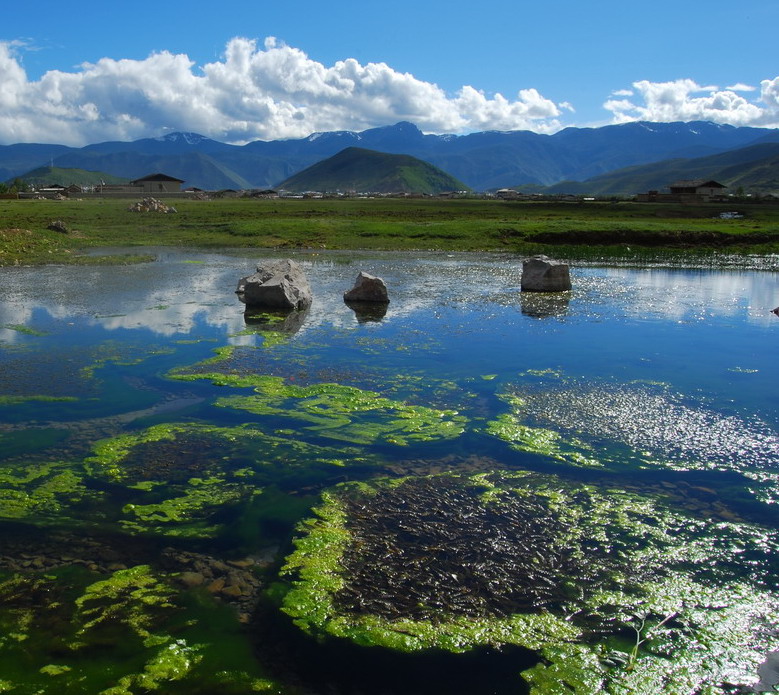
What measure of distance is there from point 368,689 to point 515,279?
33.7 metres

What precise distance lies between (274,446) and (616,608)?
6.80 meters

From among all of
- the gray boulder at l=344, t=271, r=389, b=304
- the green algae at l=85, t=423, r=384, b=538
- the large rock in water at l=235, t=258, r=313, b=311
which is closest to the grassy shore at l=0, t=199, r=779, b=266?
the large rock in water at l=235, t=258, r=313, b=311

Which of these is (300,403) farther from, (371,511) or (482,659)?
(482,659)

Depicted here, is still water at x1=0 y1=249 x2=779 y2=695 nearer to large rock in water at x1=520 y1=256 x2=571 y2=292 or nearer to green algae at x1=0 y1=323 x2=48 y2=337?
green algae at x1=0 y1=323 x2=48 y2=337

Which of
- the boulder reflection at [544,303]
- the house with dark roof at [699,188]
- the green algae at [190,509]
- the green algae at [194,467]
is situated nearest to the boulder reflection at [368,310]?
the boulder reflection at [544,303]

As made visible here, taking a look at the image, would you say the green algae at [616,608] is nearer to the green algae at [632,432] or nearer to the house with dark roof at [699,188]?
the green algae at [632,432]

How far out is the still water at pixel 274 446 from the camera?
682 centimetres

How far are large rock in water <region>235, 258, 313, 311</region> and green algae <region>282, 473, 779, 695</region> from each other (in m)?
17.2

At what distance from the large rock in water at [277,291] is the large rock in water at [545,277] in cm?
1193

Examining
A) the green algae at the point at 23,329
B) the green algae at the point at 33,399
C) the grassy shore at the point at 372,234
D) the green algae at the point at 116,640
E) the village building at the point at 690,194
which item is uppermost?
the village building at the point at 690,194

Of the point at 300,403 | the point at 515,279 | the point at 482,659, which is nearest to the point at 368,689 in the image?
the point at 482,659

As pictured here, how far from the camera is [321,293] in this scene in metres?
31.6

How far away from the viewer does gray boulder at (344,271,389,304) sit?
92.6 ft

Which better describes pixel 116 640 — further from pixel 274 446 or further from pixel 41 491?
pixel 274 446
